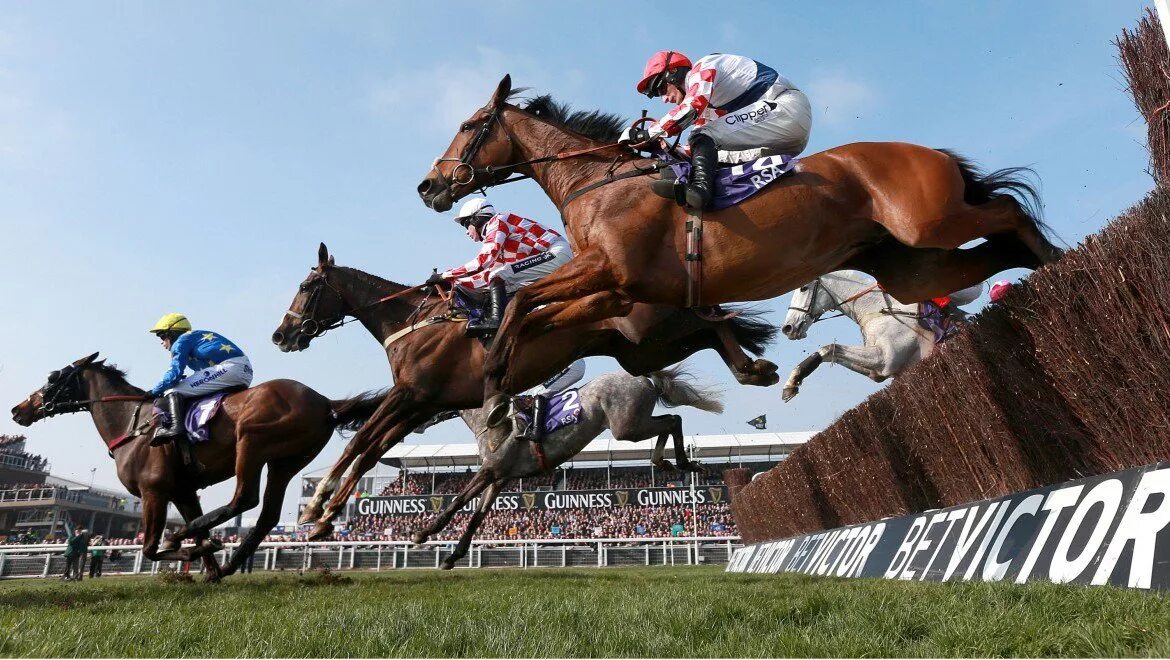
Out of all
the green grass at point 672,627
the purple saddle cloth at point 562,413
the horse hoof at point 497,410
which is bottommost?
the green grass at point 672,627

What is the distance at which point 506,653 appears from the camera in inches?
88.4

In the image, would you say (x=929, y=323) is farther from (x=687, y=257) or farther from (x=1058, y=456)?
(x=687, y=257)

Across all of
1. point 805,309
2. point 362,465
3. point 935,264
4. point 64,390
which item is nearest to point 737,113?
point 935,264

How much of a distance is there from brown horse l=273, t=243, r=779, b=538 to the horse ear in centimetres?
181

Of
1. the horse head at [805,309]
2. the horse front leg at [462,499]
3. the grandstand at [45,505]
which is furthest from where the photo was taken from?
the grandstand at [45,505]

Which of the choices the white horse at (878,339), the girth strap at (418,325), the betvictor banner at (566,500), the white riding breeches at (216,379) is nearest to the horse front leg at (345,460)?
the girth strap at (418,325)

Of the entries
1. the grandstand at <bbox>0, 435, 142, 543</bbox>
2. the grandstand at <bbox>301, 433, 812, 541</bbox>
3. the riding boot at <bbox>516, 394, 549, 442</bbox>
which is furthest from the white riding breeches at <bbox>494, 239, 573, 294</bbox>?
the grandstand at <bbox>0, 435, 142, 543</bbox>

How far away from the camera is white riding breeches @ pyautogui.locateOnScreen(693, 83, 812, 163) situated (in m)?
4.61

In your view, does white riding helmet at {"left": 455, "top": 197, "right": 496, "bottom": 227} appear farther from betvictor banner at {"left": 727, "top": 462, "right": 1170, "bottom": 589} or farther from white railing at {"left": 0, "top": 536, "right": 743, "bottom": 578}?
white railing at {"left": 0, "top": 536, "right": 743, "bottom": 578}

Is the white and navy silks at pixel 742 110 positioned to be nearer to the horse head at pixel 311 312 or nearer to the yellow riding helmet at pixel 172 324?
the horse head at pixel 311 312

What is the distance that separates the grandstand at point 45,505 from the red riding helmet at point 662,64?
44.9 m

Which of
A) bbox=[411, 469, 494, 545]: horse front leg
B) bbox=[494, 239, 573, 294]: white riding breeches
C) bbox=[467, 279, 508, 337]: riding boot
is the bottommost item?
bbox=[411, 469, 494, 545]: horse front leg

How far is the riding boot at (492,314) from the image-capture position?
6.45 metres

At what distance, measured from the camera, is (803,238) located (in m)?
4.18
